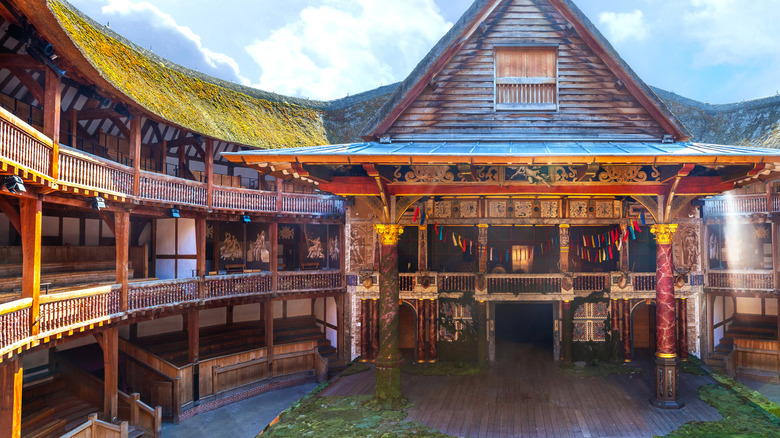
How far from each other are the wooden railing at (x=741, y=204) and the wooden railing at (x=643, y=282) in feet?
15.6

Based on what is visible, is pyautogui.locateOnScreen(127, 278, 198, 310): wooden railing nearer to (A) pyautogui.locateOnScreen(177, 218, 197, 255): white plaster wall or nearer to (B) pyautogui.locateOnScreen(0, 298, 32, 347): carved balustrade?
(A) pyautogui.locateOnScreen(177, 218, 197, 255): white plaster wall

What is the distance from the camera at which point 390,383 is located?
11.9m

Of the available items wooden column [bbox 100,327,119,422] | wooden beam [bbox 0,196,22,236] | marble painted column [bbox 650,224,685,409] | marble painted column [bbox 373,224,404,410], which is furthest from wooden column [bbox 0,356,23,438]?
marble painted column [bbox 650,224,685,409]

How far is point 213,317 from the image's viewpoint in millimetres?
22328

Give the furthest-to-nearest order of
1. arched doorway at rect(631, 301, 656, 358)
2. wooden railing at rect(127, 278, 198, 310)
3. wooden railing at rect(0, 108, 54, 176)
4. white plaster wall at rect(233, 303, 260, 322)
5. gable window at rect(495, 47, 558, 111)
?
white plaster wall at rect(233, 303, 260, 322) < arched doorway at rect(631, 301, 656, 358) < wooden railing at rect(127, 278, 198, 310) < gable window at rect(495, 47, 558, 111) < wooden railing at rect(0, 108, 54, 176)

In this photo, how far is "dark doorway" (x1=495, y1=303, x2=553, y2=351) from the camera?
20.3 metres

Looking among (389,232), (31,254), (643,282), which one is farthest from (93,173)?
(643,282)

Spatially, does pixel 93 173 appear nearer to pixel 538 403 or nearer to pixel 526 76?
pixel 526 76

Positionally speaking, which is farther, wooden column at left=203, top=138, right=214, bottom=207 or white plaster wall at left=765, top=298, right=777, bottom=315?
white plaster wall at left=765, top=298, right=777, bottom=315

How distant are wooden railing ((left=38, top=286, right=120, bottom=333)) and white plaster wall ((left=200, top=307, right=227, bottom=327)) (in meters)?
7.74

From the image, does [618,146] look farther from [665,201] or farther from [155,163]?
[155,163]

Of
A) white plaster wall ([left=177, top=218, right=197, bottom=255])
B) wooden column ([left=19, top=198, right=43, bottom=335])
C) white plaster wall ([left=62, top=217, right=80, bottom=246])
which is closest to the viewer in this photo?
wooden column ([left=19, top=198, right=43, bottom=335])

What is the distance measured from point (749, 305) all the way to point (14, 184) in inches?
1189

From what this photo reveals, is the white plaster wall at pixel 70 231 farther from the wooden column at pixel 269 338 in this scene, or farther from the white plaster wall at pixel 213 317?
the wooden column at pixel 269 338
